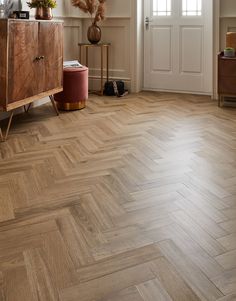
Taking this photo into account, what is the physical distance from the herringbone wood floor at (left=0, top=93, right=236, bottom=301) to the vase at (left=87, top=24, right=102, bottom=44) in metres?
1.82

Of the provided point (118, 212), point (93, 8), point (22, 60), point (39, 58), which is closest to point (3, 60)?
point (22, 60)

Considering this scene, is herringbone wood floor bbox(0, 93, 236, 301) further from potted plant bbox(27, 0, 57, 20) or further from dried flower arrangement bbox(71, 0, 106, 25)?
dried flower arrangement bbox(71, 0, 106, 25)

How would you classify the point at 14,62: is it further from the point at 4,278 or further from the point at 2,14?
the point at 4,278

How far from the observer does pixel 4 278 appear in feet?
4.74

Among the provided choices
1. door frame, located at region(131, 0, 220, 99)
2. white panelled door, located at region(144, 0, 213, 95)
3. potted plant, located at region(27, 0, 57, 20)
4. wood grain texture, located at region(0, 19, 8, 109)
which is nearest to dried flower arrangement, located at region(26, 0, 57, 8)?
potted plant, located at region(27, 0, 57, 20)

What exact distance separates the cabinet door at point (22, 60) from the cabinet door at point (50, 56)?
11cm

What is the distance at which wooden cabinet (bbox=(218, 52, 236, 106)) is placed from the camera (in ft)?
13.9

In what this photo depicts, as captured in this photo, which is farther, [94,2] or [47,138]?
[94,2]

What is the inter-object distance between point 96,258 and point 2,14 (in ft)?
9.33

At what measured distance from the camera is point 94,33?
5.03 meters

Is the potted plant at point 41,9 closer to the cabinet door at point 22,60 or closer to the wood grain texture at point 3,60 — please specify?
the cabinet door at point 22,60

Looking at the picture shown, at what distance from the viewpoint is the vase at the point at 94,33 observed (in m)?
5.02

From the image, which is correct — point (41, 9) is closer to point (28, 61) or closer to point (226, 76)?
point (28, 61)

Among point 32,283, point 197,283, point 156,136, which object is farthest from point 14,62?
point 197,283
